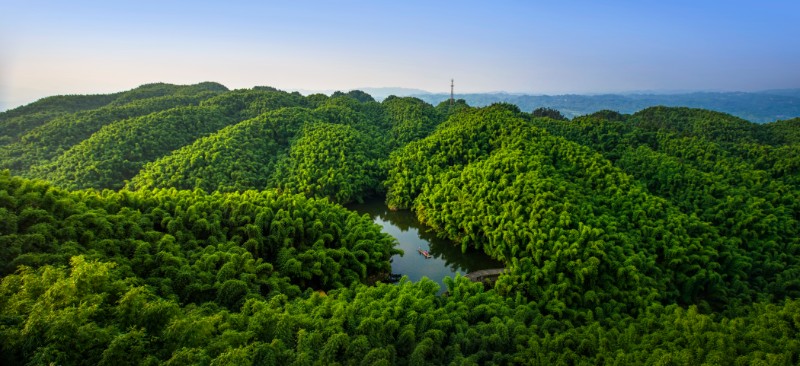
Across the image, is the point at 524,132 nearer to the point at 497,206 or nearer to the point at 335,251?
the point at 497,206

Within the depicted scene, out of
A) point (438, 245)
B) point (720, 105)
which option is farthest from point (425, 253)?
point (720, 105)

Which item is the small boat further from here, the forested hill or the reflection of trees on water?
the forested hill

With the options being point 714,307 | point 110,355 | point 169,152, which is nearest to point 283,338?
point 110,355

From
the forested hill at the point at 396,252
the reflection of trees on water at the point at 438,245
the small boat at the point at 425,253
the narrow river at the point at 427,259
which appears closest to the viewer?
the forested hill at the point at 396,252

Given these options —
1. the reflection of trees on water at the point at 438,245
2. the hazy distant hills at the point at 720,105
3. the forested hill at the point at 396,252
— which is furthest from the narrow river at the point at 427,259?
the hazy distant hills at the point at 720,105

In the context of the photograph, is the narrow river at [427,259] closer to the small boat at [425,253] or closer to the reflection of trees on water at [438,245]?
the reflection of trees on water at [438,245]

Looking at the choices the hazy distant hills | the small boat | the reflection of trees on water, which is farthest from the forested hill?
the hazy distant hills

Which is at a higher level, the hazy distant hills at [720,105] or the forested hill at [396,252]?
the hazy distant hills at [720,105]
